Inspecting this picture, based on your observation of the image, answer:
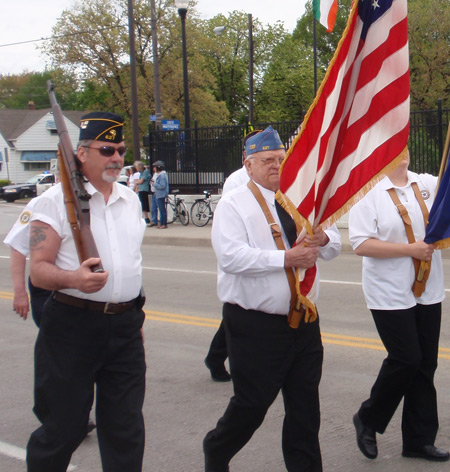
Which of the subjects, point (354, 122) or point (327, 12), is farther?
point (327, 12)

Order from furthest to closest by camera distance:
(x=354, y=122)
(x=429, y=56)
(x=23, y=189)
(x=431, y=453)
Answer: (x=429, y=56)
(x=23, y=189)
(x=431, y=453)
(x=354, y=122)

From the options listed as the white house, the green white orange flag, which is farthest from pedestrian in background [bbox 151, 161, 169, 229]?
the white house

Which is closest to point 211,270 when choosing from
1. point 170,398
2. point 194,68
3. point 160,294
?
point 160,294

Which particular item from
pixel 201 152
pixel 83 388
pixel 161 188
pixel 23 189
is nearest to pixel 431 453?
pixel 83 388

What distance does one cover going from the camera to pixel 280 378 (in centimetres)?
381

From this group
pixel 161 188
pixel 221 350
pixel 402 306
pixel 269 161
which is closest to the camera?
pixel 269 161

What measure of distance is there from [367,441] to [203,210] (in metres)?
16.7

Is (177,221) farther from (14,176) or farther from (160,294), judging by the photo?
(14,176)

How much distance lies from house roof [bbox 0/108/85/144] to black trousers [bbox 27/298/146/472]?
228 feet

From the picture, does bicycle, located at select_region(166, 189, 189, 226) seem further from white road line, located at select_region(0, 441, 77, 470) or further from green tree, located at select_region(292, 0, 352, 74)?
green tree, located at select_region(292, 0, 352, 74)

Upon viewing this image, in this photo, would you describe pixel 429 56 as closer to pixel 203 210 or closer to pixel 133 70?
pixel 133 70

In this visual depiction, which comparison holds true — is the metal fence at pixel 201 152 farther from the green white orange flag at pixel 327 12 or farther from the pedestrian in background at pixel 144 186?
the green white orange flag at pixel 327 12

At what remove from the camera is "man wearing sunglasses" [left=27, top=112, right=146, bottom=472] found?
3508 millimetres

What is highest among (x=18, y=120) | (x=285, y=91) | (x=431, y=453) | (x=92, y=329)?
(x=285, y=91)
